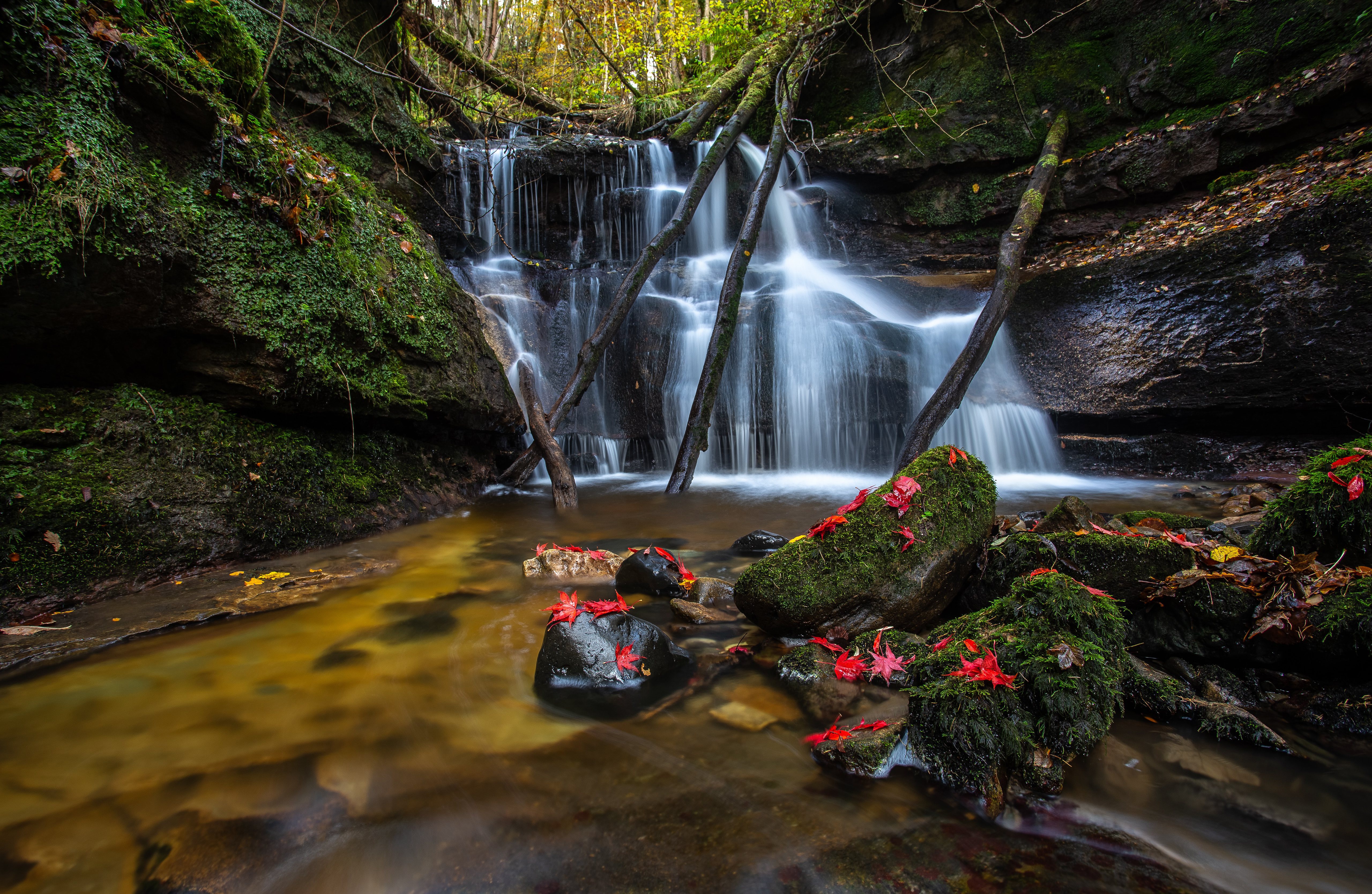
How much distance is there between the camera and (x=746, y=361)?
29.2 feet

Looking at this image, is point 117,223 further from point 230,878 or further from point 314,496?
point 230,878

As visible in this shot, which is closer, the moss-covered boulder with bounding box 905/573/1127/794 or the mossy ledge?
the moss-covered boulder with bounding box 905/573/1127/794

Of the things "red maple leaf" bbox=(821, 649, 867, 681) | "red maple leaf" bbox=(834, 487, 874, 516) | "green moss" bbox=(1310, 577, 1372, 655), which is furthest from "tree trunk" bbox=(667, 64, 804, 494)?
"green moss" bbox=(1310, 577, 1372, 655)

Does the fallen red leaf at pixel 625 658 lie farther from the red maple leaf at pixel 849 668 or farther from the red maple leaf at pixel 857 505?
the red maple leaf at pixel 857 505

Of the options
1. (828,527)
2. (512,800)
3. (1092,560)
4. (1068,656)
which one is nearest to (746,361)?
(828,527)

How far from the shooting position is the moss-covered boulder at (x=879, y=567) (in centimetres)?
281

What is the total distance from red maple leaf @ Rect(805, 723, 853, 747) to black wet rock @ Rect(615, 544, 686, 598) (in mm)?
1573

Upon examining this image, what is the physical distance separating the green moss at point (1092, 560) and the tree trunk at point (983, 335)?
246 cm

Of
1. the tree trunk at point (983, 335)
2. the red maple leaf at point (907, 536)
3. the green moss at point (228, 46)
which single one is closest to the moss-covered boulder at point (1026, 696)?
the red maple leaf at point (907, 536)

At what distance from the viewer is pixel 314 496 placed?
15.0ft

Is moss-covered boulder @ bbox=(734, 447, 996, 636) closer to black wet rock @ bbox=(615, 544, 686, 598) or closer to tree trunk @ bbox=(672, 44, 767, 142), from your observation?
black wet rock @ bbox=(615, 544, 686, 598)

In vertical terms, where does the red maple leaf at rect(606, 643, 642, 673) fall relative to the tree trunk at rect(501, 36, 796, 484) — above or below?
below

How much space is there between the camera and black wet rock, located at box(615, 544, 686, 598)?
12.1 ft

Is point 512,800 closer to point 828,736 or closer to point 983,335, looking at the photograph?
point 828,736
